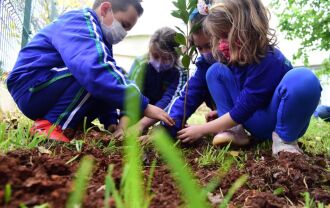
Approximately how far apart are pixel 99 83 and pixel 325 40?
11.8ft

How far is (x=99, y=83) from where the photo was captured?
1550 millimetres

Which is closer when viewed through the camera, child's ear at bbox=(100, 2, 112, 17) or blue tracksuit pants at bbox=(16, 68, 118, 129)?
blue tracksuit pants at bbox=(16, 68, 118, 129)

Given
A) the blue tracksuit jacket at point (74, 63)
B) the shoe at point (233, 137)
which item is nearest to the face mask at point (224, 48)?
the shoe at point (233, 137)

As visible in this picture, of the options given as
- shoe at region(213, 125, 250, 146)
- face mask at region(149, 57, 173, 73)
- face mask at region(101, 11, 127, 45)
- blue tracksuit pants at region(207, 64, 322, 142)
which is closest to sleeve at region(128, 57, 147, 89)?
face mask at region(149, 57, 173, 73)

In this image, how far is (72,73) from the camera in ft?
5.39

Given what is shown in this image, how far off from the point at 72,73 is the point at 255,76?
2.84 ft

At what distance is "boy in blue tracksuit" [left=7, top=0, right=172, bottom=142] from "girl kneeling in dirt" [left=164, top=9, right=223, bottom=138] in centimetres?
37

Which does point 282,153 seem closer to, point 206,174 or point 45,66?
point 206,174

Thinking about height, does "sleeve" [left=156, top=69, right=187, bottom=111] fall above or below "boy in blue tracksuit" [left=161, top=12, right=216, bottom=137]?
below

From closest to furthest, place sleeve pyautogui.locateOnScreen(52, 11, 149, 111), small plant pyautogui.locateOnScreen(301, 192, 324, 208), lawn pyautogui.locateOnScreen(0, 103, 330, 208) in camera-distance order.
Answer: lawn pyautogui.locateOnScreen(0, 103, 330, 208) → small plant pyautogui.locateOnScreen(301, 192, 324, 208) → sleeve pyautogui.locateOnScreen(52, 11, 149, 111)

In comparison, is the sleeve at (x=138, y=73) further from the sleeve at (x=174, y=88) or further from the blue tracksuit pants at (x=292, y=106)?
the blue tracksuit pants at (x=292, y=106)

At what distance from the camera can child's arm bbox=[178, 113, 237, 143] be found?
5.96 ft

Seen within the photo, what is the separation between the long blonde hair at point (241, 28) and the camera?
5.82 ft

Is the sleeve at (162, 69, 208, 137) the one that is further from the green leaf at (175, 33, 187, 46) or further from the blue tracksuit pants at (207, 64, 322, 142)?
the green leaf at (175, 33, 187, 46)
